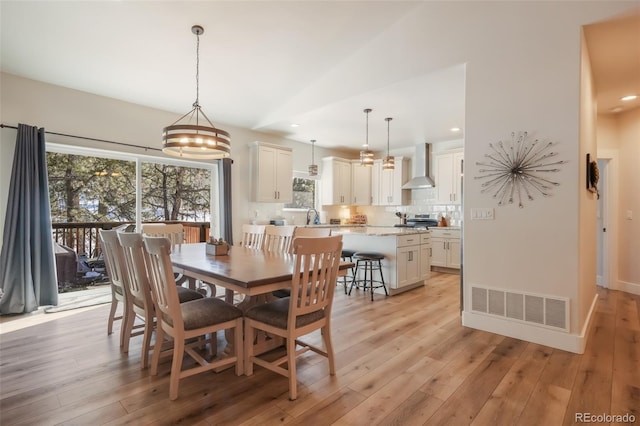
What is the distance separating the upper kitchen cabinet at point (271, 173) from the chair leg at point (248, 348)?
366cm

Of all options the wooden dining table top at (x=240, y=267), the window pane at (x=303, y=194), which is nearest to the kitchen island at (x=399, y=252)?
the wooden dining table top at (x=240, y=267)

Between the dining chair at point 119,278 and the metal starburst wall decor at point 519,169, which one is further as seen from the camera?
the metal starburst wall decor at point 519,169

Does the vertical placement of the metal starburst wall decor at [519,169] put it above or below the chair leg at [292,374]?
above

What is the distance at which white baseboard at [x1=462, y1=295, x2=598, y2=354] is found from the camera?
8.95 ft

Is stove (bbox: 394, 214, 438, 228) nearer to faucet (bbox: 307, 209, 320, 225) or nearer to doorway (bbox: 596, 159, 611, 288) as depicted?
faucet (bbox: 307, 209, 320, 225)

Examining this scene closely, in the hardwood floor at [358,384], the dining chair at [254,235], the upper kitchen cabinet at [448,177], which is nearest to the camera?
the hardwood floor at [358,384]

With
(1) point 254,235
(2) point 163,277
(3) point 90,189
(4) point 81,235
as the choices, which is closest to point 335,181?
(1) point 254,235

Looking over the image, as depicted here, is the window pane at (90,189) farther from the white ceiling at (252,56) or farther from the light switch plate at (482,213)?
the light switch plate at (482,213)

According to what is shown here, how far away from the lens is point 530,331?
294 centimetres

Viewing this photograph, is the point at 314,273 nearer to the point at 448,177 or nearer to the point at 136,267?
the point at 136,267

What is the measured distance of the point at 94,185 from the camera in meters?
4.43

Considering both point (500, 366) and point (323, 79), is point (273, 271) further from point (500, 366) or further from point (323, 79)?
point (323, 79)

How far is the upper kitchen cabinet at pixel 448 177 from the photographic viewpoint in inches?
254

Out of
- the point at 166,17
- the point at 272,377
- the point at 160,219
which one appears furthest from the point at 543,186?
the point at 160,219
